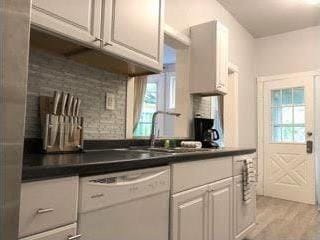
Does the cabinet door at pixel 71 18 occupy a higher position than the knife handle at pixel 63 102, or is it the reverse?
the cabinet door at pixel 71 18

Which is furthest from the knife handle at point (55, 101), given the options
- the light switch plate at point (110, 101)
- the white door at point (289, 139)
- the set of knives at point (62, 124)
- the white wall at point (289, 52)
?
the white wall at point (289, 52)

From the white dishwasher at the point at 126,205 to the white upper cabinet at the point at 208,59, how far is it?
5.19 feet

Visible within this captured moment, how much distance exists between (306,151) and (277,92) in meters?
1.07

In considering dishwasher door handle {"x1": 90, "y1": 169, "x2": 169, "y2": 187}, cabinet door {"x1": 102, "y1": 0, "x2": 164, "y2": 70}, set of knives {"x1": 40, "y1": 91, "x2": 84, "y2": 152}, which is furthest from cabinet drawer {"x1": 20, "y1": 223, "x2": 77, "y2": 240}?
cabinet door {"x1": 102, "y1": 0, "x2": 164, "y2": 70}

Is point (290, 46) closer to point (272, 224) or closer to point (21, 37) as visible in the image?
point (272, 224)

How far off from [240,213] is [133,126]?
1.21m

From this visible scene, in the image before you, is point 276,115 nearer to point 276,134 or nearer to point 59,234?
point 276,134

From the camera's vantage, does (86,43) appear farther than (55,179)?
Result: Yes

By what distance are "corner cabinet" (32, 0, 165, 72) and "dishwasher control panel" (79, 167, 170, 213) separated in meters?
0.72

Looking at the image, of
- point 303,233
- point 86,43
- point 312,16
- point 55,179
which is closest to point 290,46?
point 312,16

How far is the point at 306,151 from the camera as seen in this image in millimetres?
4355

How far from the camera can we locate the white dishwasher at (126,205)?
1.07m

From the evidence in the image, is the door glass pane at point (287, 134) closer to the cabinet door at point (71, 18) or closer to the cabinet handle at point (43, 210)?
the cabinet door at point (71, 18)

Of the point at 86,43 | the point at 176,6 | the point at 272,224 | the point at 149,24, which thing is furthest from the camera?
the point at 272,224
